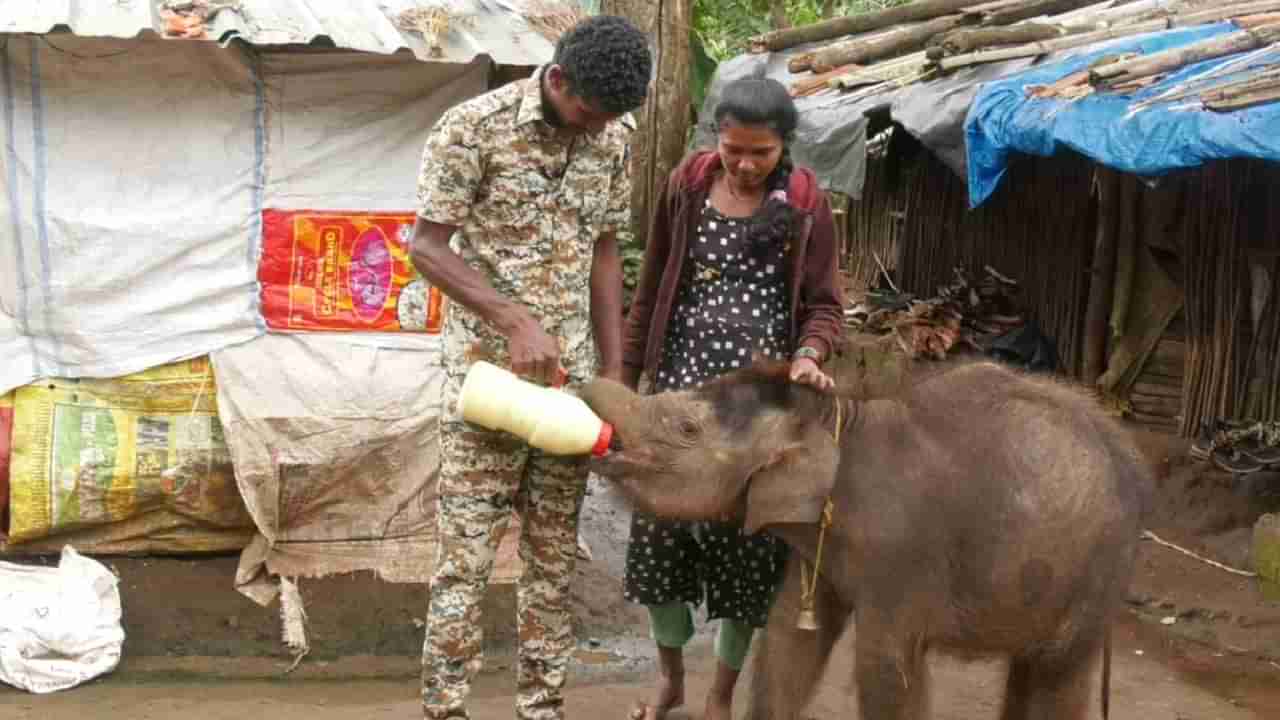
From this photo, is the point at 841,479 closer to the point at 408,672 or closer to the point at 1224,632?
the point at 408,672

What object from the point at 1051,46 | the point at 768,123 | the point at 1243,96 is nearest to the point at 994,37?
the point at 1051,46

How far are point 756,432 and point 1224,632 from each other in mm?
3928

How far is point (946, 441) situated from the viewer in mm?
4711

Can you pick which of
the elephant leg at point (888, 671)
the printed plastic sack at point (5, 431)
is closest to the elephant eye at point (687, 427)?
the elephant leg at point (888, 671)

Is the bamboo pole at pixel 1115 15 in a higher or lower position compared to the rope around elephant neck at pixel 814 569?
higher

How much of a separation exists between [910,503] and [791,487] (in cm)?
37

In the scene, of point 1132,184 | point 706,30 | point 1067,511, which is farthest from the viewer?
point 706,30

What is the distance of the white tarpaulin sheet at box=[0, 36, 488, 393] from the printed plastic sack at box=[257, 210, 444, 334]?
0.06 m

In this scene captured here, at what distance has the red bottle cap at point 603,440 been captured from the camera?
171 inches

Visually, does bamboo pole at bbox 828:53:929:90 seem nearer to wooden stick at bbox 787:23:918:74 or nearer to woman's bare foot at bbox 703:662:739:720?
wooden stick at bbox 787:23:918:74

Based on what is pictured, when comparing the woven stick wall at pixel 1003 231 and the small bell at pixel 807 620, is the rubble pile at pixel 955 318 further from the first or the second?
the small bell at pixel 807 620

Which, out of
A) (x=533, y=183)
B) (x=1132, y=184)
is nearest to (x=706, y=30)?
(x=1132, y=184)

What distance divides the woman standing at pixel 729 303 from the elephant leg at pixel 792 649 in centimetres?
37

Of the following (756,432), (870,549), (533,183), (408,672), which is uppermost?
(533,183)
